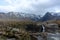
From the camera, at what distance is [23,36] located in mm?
23328

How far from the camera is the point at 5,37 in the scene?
22344 mm

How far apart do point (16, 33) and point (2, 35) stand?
9.14ft

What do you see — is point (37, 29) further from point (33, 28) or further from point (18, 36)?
point (18, 36)

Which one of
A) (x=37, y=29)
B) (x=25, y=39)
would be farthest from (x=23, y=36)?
(x=37, y=29)

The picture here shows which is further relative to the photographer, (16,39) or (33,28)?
(33,28)

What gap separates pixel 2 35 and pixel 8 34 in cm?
84

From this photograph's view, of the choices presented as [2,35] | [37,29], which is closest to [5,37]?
[2,35]

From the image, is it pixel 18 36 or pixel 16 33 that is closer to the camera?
pixel 18 36

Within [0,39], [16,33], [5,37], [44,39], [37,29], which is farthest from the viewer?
[37,29]

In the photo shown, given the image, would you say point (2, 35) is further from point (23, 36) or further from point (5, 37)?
point (23, 36)

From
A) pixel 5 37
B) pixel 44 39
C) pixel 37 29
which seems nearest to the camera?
pixel 5 37

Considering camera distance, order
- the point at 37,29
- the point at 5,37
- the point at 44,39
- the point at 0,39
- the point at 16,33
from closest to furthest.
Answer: the point at 0,39 → the point at 5,37 → the point at 16,33 → the point at 44,39 → the point at 37,29

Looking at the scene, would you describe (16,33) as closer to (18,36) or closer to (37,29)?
(18,36)

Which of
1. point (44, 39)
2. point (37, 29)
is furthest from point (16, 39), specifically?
point (37, 29)
